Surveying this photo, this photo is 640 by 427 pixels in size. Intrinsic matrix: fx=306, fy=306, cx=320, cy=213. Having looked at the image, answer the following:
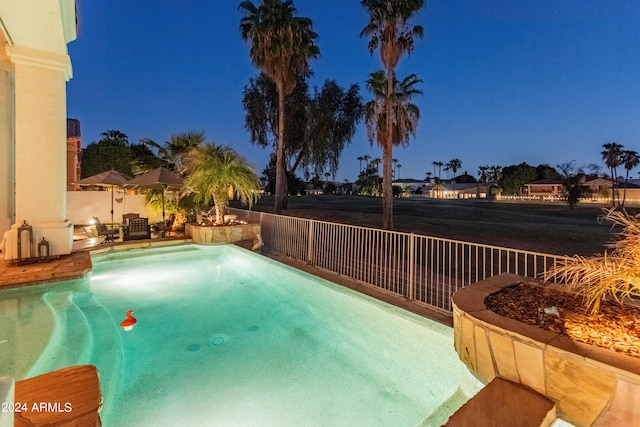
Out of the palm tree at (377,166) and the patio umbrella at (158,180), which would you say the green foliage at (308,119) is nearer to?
the patio umbrella at (158,180)

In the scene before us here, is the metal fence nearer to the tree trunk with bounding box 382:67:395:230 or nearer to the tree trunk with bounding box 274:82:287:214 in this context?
the tree trunk with bounding box 382:67:395:230

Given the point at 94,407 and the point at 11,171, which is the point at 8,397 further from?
the point at 11,171

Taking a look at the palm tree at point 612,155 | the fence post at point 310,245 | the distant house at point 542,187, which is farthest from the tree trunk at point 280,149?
the distant house at point 542,187

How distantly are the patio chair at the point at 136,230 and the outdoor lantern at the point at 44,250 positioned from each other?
2885 mm

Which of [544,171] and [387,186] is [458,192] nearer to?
[544,171]

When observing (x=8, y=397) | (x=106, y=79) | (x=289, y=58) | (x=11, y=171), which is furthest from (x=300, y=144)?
(x=106, y=79)

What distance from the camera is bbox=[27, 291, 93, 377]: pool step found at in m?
3.18

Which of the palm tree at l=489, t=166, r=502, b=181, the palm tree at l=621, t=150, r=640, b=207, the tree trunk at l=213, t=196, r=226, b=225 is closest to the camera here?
the tree trunk at l=213, t=196, r=226, b=225

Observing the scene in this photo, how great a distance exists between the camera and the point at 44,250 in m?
6.18

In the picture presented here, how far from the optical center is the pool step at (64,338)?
3.18 m

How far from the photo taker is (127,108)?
171ft

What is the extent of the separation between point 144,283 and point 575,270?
7.23 meters

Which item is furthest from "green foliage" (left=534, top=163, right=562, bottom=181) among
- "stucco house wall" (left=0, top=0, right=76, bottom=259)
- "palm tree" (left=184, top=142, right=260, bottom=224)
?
"stucco house wall" (left=0, top=0, right=76, bottom=259)

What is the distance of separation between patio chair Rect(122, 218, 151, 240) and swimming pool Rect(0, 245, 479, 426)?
11.4ft
